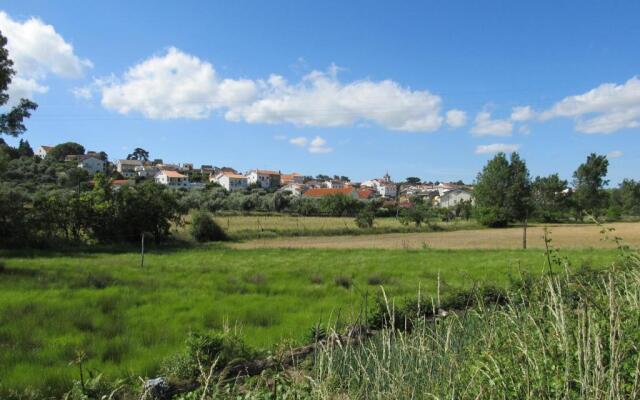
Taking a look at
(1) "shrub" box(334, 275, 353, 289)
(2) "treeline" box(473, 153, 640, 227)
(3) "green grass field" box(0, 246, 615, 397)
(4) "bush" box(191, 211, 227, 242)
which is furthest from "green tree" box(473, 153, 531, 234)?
(1) "shrub" box(334, 275, 353, 289)

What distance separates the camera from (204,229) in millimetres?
35406

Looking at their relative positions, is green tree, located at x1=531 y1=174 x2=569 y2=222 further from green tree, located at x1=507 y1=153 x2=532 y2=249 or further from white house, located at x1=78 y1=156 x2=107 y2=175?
white house, located at x1=78 y1=156 x2=107 y2=175

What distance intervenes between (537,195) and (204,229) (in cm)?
6334

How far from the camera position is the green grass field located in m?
6.34

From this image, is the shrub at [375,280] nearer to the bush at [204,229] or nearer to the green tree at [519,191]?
the bush at [204,229]

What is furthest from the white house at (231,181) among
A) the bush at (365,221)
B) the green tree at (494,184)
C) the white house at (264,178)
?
the bush at (365,221)

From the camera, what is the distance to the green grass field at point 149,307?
634 centimetres

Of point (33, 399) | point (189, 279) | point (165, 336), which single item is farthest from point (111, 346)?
point (189, 279)

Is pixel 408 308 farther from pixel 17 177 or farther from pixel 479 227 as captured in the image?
pixel 17 177

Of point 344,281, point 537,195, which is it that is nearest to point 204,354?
point 344,281

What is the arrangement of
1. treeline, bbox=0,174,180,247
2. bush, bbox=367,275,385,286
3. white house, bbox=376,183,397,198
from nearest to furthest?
1. bush, bbox=367,275,385,286
2. treeline, bbox=0,174,180,247
3. white house, bbox=376,183,397,198

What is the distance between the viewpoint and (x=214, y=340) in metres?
6.12

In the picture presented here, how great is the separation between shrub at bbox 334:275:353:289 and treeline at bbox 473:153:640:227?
163ft

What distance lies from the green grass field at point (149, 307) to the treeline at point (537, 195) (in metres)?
50.4
